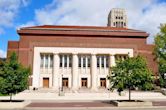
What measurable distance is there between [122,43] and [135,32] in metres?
4.51

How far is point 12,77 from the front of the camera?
83.8 feet

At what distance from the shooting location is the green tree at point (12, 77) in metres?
25.2

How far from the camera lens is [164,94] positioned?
43531mm

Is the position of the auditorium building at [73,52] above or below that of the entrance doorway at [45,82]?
above

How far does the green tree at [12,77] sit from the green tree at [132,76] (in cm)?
934

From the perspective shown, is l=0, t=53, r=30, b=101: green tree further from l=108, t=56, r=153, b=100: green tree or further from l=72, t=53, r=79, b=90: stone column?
l=72, t=53, r=79, b=90: stone column

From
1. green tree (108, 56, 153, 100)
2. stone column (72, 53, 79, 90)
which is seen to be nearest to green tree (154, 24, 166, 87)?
green tree (108, 56, 153, 100)

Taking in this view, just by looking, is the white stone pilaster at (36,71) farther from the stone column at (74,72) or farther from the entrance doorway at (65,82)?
the stone column at (74,72)

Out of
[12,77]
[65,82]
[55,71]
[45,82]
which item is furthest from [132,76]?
[45,82]

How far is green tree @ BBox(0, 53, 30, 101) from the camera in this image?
82.5ft

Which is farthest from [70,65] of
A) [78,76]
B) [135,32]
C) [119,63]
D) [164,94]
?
[119,63]

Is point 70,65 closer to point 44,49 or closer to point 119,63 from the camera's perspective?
point 44,49

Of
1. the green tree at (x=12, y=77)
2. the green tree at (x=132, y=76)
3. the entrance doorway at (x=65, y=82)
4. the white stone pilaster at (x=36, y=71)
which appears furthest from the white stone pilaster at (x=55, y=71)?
the green tree at (x=132, y=76)

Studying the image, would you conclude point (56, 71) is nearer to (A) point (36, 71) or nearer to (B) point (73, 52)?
(A) point (36, 71)
